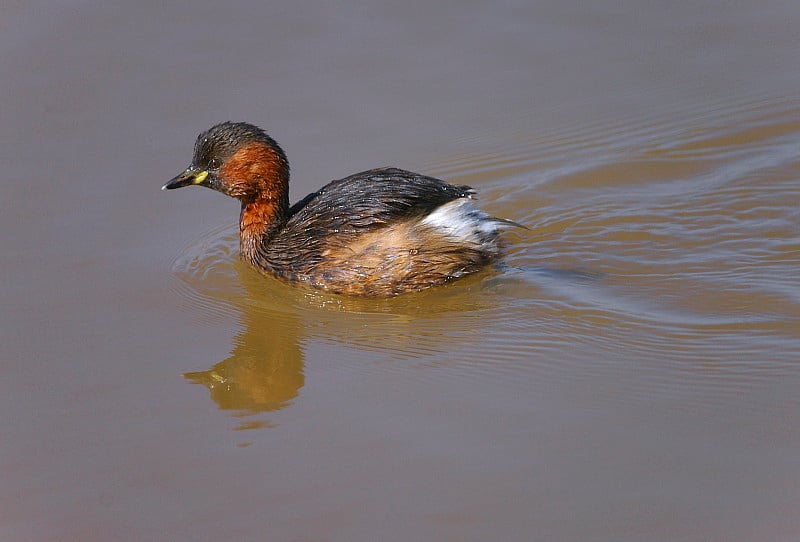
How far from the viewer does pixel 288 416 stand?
15.9 feet

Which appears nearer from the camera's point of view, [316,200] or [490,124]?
[316,200]

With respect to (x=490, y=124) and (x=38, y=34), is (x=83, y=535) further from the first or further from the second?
(x=38, y=34)

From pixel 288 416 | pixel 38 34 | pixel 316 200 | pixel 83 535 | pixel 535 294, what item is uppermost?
pixel 38 34

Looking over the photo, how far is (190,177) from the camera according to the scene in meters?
6.75

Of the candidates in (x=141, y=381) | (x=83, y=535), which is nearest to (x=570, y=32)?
(x=141, y=381)

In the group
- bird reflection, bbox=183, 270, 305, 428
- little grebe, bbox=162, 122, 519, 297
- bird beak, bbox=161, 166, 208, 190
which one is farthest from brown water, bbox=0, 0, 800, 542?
bird beak, bbox=161, 166, 208, 190

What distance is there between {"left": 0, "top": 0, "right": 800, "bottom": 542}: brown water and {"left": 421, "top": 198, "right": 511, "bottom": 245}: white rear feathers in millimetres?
241

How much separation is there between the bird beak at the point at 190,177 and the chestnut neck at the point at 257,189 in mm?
126

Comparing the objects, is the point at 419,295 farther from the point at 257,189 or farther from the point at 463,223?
the point at 257,189

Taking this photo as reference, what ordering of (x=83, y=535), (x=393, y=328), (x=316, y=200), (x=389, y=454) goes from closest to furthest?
(x=83, y=535)
(x=389, y=454)
(x=393, y=328)
(x=316, y=200)

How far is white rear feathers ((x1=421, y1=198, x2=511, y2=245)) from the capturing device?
6426 mm

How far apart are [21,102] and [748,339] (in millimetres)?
5048

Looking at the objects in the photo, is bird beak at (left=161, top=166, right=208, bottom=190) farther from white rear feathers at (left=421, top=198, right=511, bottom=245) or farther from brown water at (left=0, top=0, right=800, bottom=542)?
white rear feathers at (left=421, top=198, right=511, bottom=245)

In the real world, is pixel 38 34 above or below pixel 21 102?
above
